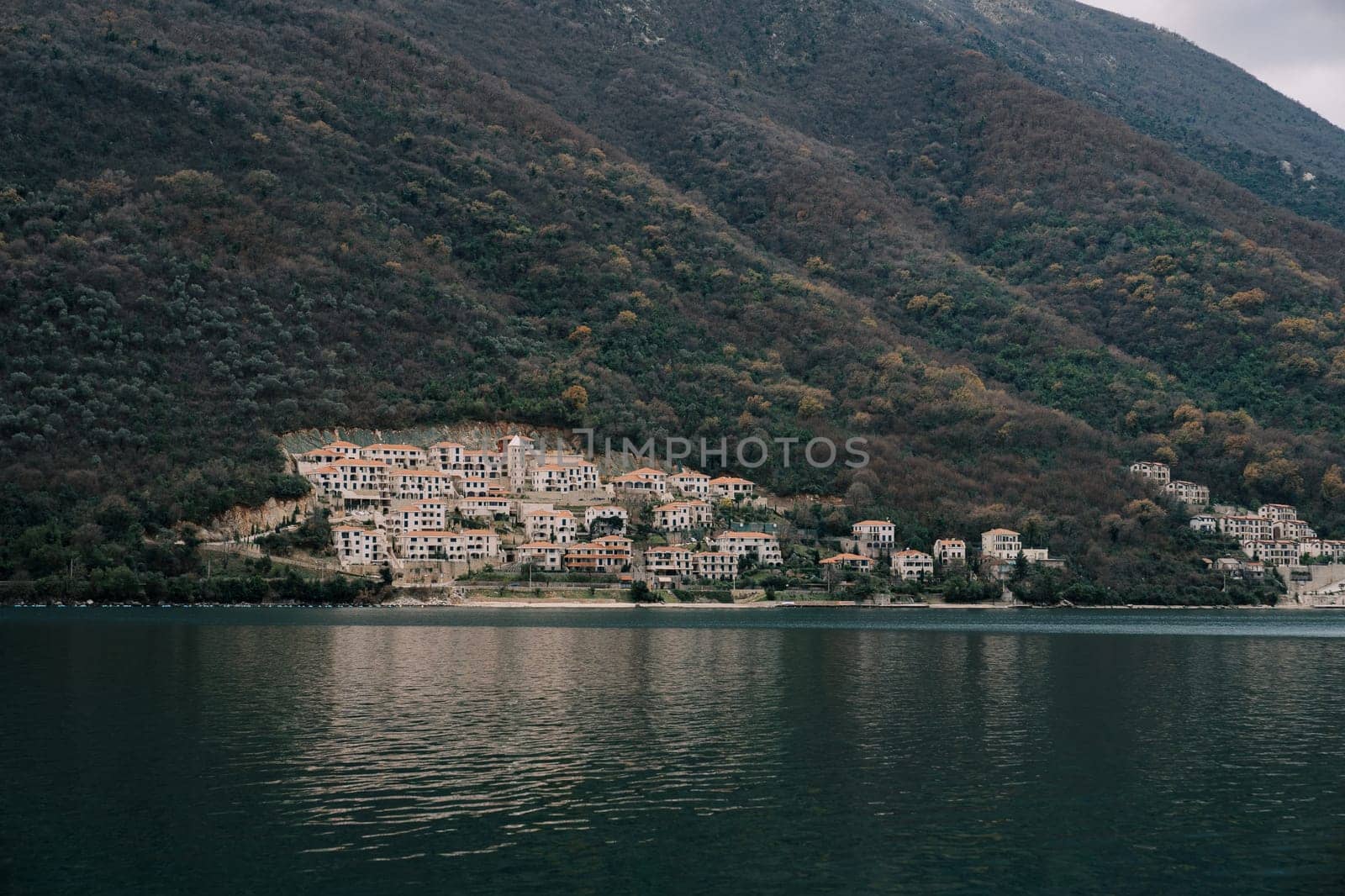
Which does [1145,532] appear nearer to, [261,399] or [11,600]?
[261,399]

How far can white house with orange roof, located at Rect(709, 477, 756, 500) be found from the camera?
10338 centimetres

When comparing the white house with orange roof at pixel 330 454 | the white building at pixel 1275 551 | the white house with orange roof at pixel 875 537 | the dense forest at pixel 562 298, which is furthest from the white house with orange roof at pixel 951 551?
the white house with orange roof at pixel 330 454

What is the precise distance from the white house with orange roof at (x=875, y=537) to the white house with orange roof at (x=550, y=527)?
20696 mm

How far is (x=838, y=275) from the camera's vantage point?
152875mm

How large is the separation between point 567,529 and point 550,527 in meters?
1.20

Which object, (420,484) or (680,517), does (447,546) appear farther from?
(680,517)

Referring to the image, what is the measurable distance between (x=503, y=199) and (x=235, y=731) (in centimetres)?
11066

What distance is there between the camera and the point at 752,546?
93.4 m

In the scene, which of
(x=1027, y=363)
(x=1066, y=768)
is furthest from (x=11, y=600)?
(x=1027, y=363)

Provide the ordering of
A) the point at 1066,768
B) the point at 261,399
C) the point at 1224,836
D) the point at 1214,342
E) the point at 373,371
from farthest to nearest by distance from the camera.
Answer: the point at 1214,342 → the point at 373,371 → the point at 261,399 → the point at 1066,768 → the point at 1224,836

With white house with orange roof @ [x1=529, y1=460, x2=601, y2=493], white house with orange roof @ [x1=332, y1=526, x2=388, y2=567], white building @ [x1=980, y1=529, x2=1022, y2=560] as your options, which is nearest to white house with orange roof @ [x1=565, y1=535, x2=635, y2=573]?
white house with orange roof @ [x1=529, y1=460, x2=601, y2=493]

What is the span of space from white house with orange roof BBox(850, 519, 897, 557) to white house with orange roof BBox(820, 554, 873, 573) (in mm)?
3318

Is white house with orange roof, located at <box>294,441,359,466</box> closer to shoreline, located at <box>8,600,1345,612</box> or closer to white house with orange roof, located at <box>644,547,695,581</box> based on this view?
shoreline, located at <box>8,600,1345,612</box>

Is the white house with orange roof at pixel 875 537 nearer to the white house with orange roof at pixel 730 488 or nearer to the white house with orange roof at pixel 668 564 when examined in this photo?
the white house with orange roof at pixel 730 488
